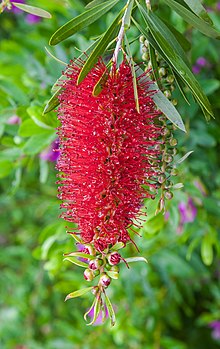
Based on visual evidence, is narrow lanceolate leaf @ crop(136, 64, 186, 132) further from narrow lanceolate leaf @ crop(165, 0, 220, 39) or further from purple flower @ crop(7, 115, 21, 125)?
purple flower @ crop(7, 115, 21, 125)

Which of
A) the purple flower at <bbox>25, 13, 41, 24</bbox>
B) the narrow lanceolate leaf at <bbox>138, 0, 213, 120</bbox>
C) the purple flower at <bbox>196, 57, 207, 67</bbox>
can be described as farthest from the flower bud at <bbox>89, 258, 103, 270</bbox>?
the purple flower at <bbox>25, 13, 41, 24</bbox>

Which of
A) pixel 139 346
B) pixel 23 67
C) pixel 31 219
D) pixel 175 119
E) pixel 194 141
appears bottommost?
pixel 139 346

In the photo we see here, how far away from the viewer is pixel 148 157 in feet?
2.65

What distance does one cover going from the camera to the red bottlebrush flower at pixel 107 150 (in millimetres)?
753

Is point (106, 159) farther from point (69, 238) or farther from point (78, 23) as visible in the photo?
point (69, 238)

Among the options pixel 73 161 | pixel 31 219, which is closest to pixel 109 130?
pixel 73 161

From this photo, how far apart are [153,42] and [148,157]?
184mm

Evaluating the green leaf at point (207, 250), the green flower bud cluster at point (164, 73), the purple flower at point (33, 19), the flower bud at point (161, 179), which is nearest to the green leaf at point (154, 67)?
the green flower bud cluster at point (164, 73)

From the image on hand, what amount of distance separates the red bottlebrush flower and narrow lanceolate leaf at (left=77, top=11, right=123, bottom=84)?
0.02 metres

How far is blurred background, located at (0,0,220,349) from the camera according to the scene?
1.29 m

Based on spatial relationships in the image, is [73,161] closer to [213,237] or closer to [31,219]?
[213,237]

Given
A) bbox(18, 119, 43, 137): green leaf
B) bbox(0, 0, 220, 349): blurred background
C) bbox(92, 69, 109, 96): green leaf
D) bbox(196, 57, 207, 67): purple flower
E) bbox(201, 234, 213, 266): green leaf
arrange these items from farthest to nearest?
bbox(196, 57, 207, 67): purple flower
bbox(201, 234, 213, 266): green leaf
bbox(0, 0, 220, 349): blurred background
bbox(18, 119, 43, 137): green leaf
bbox(92, 69, 109, 96): green leaf

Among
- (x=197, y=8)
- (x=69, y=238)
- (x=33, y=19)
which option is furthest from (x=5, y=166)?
(x=33, y=19)

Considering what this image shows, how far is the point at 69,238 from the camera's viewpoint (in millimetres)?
1337
